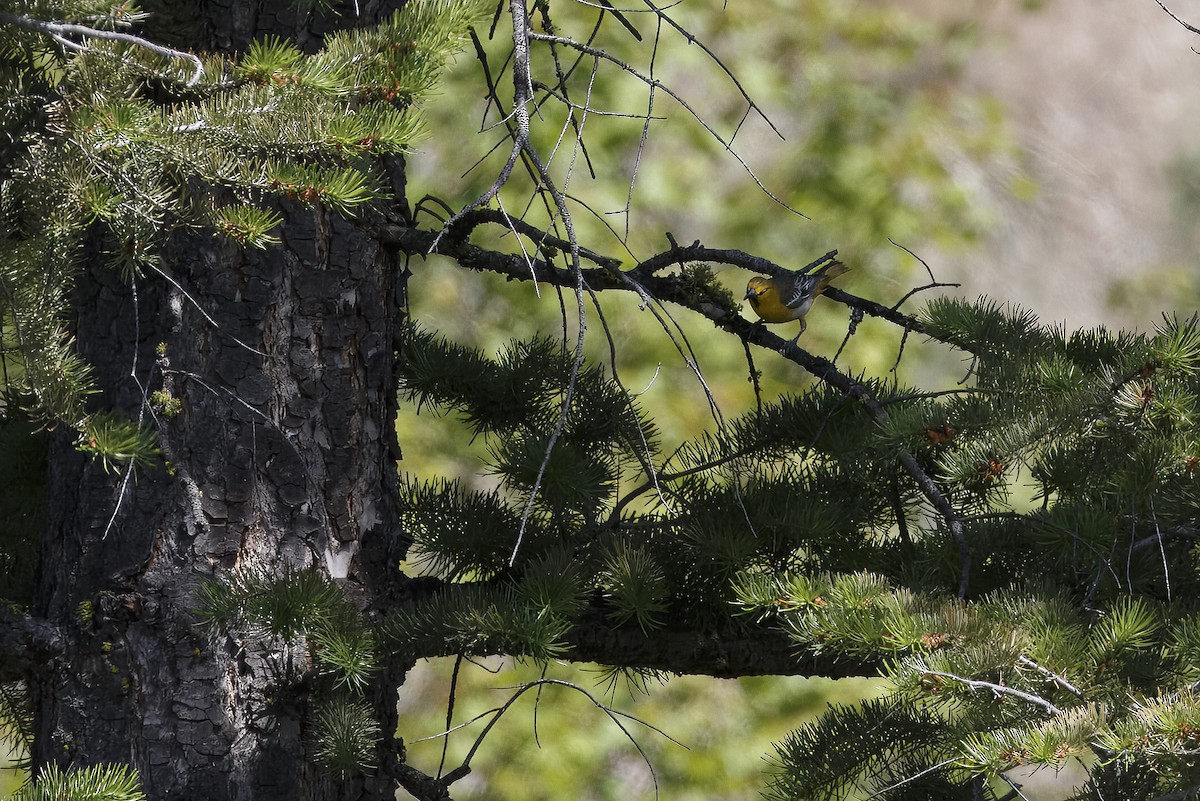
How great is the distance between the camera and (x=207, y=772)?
4.48ft

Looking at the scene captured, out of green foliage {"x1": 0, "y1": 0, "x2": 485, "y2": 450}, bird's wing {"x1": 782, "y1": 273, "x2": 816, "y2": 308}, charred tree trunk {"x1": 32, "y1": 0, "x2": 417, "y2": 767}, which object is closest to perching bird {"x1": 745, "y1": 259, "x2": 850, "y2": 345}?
bird's wing {"x1": 782, "y1": 273, "x2": 816, "y2": 308}

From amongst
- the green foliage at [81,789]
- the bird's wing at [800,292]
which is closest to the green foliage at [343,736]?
the green foliage at [81,789]

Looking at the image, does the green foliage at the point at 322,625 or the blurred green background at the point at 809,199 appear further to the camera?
the blurred green background at the point at 809,199

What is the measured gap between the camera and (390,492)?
1.60 m

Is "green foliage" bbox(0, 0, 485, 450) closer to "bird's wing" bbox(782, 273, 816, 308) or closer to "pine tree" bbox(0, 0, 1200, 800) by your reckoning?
"pine tree" bbox(0, 0, 1200, 800)

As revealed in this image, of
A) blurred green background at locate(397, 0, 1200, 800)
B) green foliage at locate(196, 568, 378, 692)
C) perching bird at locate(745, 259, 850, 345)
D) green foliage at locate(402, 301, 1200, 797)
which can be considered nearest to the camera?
green foliage at locate(402, 301, 1200, 797)

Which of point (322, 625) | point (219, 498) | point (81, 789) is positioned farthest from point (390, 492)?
point (81, 789)

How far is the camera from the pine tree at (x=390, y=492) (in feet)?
3.12

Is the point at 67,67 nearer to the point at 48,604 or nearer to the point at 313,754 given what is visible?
the point at 48,604

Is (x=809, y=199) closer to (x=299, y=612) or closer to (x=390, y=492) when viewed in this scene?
(x=390, y=492)

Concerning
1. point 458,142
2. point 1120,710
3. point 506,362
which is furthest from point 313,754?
point 458,142

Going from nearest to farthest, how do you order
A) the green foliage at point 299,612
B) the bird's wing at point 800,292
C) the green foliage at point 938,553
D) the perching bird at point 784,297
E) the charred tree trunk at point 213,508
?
the green foliage at point 938,553 < the green foliage at point 299,612 < the charred tree trunk at point 213,508 < the bird's wing at point 800,292 < the perching bird at point 784,297

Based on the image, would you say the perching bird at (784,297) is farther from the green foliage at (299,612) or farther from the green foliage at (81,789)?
the green foliage at (81,789)

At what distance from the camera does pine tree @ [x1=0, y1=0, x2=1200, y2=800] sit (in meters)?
0.95
